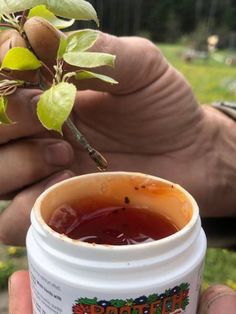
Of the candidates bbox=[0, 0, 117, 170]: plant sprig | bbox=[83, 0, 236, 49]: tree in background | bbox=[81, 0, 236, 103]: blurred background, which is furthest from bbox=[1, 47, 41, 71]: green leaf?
bbox=[83, 0, 236, 49]: tree in background

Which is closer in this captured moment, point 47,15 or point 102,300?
point 102,300

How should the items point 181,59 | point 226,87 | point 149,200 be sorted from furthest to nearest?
point 181,59, point 226,87, point 149,200

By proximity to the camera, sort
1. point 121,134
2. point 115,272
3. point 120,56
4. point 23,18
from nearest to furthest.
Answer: point 115,272, point 23,18, point 120,56, point 121,134

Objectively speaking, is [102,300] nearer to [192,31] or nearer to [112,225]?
[112,225]

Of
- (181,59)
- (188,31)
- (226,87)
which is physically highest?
(226,87)

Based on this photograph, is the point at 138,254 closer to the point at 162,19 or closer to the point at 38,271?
the point at 38,271

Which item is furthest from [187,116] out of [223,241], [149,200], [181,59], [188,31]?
[188,31]

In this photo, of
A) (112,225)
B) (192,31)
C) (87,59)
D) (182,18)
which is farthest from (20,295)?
(182,18)
